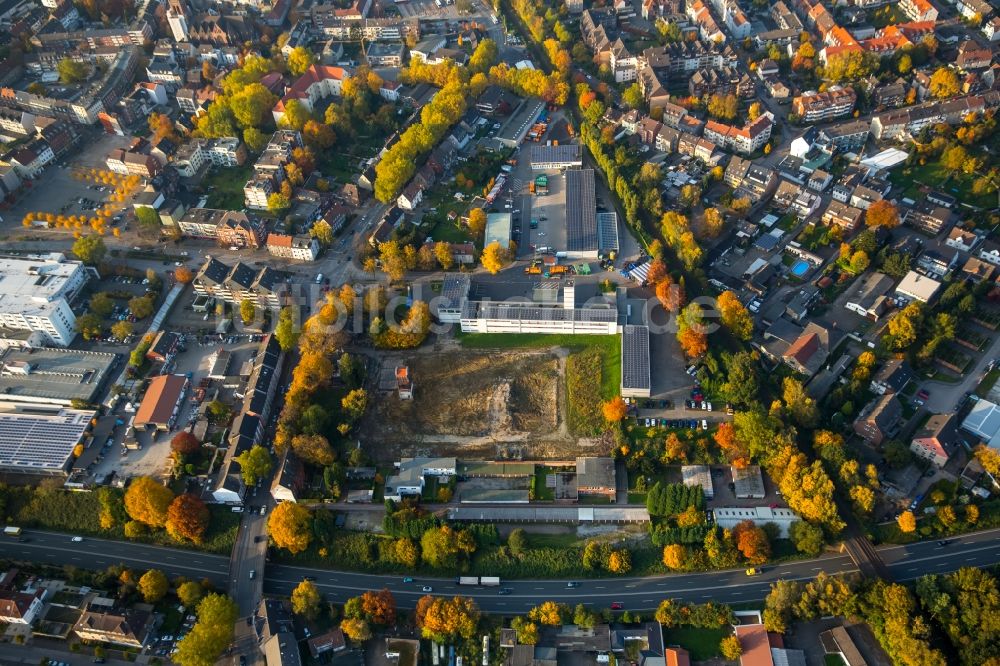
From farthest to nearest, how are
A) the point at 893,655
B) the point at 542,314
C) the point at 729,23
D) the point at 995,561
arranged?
the point at 729,23, the point at 542,314, the point at 995,561, the point at 893,655

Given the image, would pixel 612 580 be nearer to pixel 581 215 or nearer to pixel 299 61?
pixel 581 215

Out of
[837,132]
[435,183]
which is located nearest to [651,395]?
[435,183]

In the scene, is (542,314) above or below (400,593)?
above

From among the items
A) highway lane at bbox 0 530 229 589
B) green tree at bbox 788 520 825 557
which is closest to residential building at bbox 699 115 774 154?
green tree at bbox 788 520 825 557

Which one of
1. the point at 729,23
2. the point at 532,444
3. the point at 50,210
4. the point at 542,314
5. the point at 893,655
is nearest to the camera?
the point at 893,655

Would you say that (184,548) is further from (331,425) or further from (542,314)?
(542,314)

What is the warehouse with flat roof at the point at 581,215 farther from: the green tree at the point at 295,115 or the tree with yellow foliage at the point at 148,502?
the tree with yellow foliage at the point at 148,502

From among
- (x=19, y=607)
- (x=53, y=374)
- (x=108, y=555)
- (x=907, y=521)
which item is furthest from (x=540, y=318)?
(x=19, y=607)
